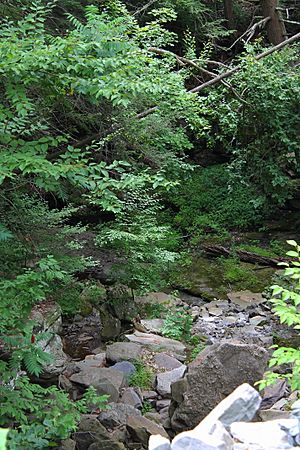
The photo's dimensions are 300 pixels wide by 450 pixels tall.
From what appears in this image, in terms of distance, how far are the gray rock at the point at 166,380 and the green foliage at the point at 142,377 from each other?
0.41 ft

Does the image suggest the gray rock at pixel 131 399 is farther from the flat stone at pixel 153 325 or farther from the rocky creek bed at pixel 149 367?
the flat stone at pixel 153 325

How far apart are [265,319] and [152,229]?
2.39m

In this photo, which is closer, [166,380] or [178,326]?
[166,380]

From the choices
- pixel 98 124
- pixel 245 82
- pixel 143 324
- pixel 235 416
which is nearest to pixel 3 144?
pixel 98 124

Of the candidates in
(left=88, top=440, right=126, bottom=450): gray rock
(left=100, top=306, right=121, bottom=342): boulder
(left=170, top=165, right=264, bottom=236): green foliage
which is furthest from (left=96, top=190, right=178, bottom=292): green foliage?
(left=170, top=165, right=264, bottom=236): green foliage

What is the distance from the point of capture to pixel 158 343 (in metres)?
6.81

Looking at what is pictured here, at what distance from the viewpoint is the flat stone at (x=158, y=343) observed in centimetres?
666

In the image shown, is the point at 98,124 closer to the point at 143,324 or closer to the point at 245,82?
the point at 143,324

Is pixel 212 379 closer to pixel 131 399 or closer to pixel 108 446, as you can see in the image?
pixel 131 399

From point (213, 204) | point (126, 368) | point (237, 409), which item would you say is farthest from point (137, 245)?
point (213, 204)

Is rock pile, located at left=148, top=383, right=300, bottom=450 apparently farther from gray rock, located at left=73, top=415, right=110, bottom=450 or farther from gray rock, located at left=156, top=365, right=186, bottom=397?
gray rock, located at left=156, top=365, right=186, bottom=397

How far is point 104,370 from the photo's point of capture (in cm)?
562

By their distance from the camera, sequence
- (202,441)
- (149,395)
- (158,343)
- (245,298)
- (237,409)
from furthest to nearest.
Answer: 1. (245,298)
2. (158,343)
3. (149,395)
4. (237,409)
5. (202,441)

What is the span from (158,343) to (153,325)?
30.5 inches
